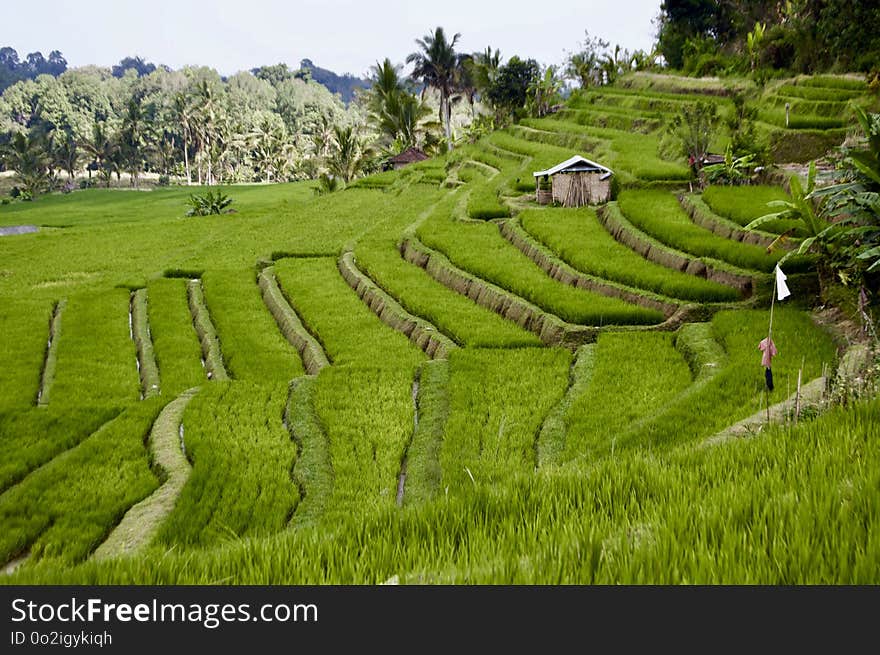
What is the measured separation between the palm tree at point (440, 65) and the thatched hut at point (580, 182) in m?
28.5

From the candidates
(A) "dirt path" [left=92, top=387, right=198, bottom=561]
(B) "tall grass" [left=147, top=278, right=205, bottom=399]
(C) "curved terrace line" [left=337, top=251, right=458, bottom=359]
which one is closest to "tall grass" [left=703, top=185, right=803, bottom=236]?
(C) "curved terrace line" [left=337, top=251, right=458, bottom=359]

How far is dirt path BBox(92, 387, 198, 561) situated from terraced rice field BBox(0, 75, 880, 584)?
46 millimetres

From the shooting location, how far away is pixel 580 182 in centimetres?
2217

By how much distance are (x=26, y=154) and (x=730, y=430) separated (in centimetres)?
7317

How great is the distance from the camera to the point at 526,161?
31.2m

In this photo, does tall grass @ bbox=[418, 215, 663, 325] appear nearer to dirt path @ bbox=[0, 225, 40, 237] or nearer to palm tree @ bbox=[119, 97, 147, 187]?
dirt path @ bbox=[0, 225, 40, 237]

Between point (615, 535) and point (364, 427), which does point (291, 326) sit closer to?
point (364, 427)

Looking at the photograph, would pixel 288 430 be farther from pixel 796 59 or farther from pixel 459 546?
pixel 796 59

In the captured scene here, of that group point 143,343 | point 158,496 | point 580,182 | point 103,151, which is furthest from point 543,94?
point 103,151

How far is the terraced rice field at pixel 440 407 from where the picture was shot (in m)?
2.63

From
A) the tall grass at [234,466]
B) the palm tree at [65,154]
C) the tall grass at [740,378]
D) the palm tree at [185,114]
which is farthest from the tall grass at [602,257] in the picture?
the palm tree at [65,154]

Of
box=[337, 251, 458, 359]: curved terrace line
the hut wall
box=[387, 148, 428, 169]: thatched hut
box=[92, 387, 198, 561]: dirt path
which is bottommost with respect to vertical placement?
box=[92, 387, 198, 561]: dirt path

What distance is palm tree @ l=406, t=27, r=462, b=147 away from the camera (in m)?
50.7

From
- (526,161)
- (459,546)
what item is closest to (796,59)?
(526,161)
